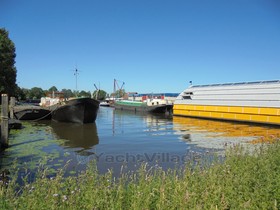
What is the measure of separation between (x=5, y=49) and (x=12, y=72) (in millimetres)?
4665

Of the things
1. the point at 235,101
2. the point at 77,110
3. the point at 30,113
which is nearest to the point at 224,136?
the point at 235,101

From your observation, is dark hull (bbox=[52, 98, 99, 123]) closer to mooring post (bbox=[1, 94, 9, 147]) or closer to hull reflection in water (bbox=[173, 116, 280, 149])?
hull reflection in water (bbox=[173, 116, 280, 149])

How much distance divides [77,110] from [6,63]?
3141cm

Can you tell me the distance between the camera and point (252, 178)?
5.62 m

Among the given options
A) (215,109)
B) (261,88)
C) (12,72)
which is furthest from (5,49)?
(261,88)

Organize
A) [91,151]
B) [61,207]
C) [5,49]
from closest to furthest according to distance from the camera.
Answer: [61,207] < [91,151] < [5,49]

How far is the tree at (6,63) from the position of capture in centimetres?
4966

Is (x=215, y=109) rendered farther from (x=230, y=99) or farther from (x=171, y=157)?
(x=171, y=157)

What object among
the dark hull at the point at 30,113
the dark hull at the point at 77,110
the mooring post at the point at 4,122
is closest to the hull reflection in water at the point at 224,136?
the dark hull at the point at 77,110

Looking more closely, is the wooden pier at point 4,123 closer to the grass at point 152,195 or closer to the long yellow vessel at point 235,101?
the grass at point 152,195

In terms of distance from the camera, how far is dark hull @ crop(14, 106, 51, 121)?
30325 mm

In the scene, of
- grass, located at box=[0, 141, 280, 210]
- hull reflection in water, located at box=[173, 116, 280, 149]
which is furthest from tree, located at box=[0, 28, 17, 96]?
grass, located at box=[0, 141, 280, 210]

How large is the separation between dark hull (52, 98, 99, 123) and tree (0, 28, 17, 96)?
80.0 ft

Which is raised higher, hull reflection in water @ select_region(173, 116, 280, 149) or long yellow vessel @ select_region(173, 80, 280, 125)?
long yellow vessel @ select_region(173, 80, 280, 125)
